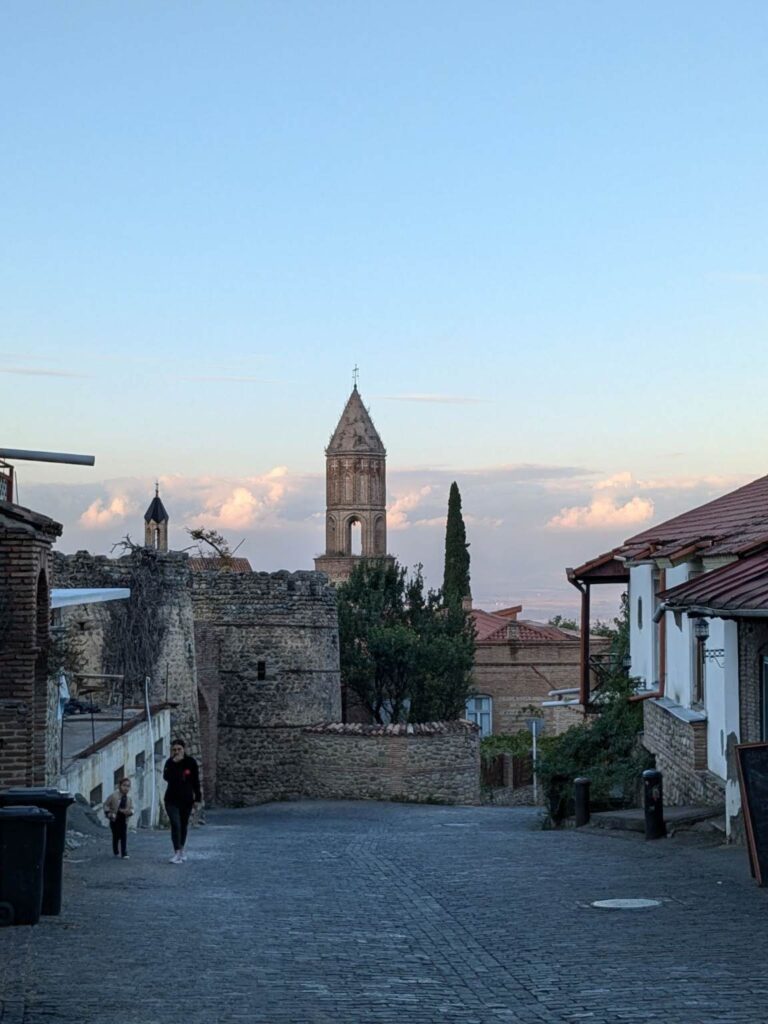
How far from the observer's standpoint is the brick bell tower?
4173 inches

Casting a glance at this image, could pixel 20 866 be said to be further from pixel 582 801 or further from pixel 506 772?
pixel 506 772

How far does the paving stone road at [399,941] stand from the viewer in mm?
8484

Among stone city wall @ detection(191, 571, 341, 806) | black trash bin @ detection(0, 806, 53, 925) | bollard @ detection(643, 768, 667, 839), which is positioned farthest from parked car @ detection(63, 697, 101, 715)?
black trash bin @ detection(0, 806, 53, 925)

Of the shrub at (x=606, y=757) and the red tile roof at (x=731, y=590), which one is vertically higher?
the red tile roof at (x=731, y=590)

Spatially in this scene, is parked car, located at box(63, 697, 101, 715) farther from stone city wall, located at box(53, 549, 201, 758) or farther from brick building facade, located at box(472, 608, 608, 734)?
brick building facade, located at box(472, 608, 608, 734)

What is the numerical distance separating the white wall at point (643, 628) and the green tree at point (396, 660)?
1952 cm

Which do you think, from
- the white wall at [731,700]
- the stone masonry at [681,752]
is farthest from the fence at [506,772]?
the white wall at [731,700]

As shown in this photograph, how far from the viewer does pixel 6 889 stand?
10961 mm

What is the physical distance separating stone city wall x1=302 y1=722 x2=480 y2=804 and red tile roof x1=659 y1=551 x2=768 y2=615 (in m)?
17.2

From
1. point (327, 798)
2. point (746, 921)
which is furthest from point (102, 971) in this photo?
point (327, 798)

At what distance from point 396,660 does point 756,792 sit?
36.3m

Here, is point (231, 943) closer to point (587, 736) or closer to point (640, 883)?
point (640, 883)

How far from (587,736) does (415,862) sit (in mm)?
11145

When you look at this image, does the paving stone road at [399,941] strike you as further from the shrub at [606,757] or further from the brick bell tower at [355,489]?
the brick bell tower at [355,489]
